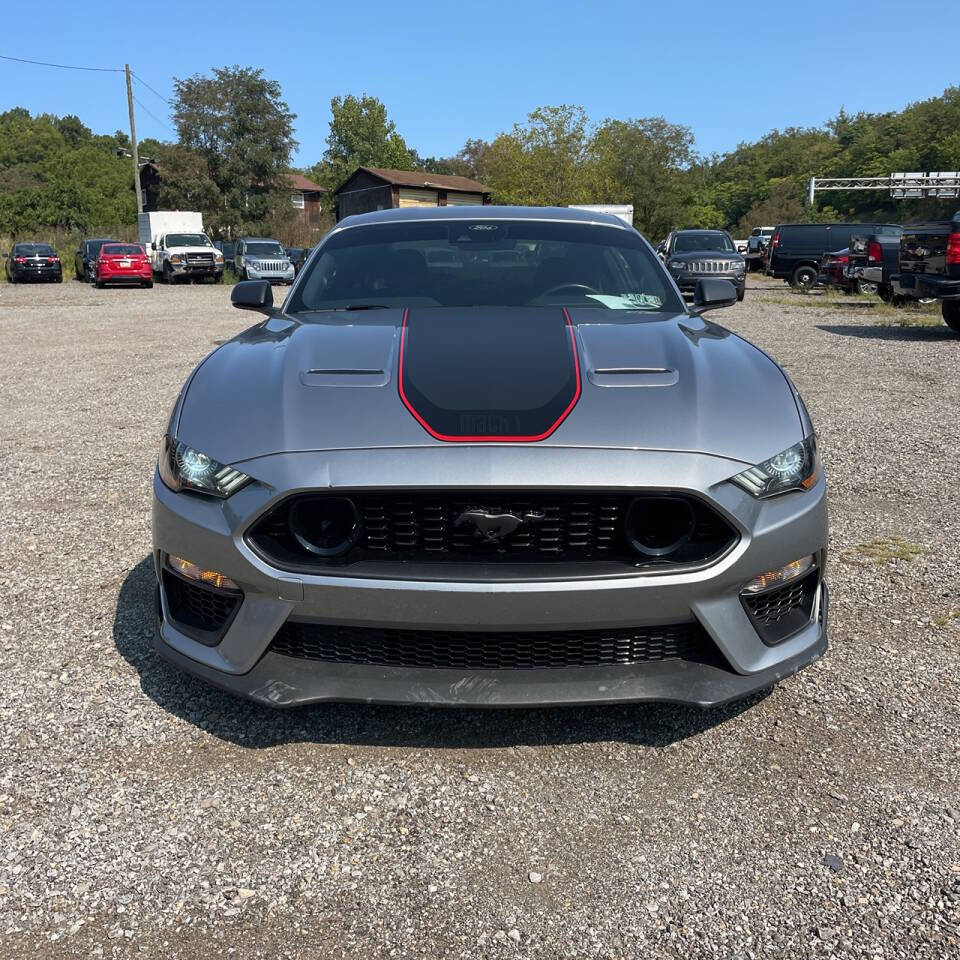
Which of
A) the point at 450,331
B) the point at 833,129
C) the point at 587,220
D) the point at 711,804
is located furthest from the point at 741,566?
the point at 833,129

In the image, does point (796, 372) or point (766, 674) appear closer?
point (766, 674)

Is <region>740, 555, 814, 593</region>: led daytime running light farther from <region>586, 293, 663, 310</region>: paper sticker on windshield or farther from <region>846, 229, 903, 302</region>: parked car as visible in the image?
<region>846, 229, 903, 302</region>: parked car

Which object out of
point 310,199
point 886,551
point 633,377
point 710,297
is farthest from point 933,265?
point 310,199

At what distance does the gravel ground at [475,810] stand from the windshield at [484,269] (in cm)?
151

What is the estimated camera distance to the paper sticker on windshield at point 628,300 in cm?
362

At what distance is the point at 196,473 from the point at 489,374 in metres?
0.87

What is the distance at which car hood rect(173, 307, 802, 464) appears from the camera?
7.75 feet

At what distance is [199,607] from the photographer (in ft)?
8.25

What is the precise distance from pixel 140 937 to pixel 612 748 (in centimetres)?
132

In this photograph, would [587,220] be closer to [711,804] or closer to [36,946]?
[711,804]

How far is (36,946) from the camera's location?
186 centimetres

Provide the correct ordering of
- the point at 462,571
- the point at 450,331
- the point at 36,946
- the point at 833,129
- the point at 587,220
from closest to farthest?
the point at 36,946 < the point at 462,571 < the point at 450,331 < the point at 587,220 < the point at 833,129

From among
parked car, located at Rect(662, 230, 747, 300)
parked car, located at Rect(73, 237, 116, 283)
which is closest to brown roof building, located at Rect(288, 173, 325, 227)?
parked car, located at Rect(73, 237, 116, 283)

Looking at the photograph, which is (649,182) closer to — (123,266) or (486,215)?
(123,266)
